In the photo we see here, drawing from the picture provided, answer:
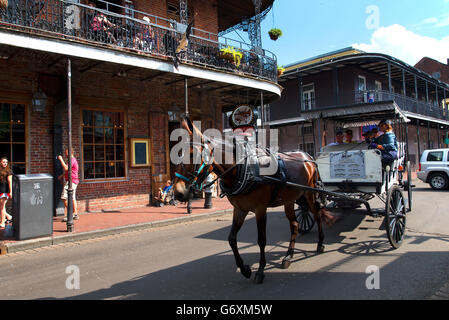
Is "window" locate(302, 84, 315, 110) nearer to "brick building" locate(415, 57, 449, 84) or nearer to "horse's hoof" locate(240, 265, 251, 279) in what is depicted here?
"horse's hoof" locate(240, 265, 251, 279)

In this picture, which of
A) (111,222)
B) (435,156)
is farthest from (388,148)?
(435,156)

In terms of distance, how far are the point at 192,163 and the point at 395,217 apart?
12.9 ft

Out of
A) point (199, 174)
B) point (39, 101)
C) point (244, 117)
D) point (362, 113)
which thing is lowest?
point (199, 174)

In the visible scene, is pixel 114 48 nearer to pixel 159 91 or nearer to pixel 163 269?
pixel 159 91

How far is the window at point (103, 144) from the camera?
10633 mm

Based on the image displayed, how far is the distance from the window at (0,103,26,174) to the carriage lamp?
51 cm

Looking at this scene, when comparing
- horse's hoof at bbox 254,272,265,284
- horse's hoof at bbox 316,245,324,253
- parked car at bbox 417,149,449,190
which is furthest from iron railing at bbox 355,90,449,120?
horse's hoof at bbox 254,272,265,284

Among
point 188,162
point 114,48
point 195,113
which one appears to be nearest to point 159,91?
point 195,113

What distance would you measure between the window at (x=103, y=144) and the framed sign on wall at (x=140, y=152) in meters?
0.35

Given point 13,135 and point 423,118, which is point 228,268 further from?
point 423,118

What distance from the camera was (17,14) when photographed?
7656mm

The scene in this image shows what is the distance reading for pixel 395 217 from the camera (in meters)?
5.53

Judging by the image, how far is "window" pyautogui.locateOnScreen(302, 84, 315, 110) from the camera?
24.1 meters
